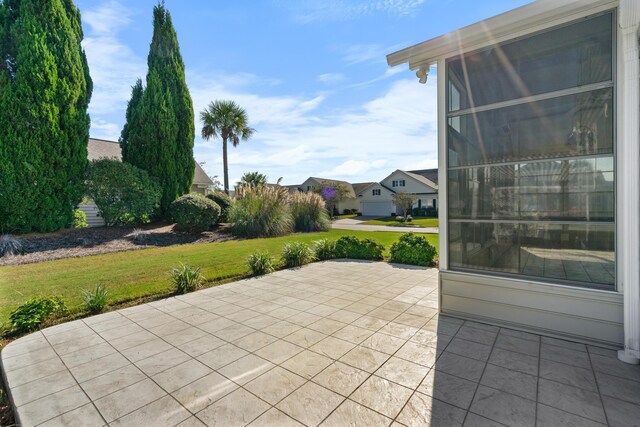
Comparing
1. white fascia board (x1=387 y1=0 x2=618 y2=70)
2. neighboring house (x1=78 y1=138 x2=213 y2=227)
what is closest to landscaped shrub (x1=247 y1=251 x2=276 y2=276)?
white fascia board (x1=387 y1=0 x2=618 y2=70)

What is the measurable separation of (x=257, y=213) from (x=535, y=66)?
10277 mm

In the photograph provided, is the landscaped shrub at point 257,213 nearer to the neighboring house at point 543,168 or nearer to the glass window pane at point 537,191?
the neighboring house at point 543,168

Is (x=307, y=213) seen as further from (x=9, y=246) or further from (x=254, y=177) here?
(x=254, y=177)

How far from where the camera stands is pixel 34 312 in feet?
12.6

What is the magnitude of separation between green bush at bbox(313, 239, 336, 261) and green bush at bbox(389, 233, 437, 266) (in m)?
1.66

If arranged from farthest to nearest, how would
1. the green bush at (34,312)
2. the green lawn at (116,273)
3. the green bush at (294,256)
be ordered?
the green bush at (294,256) < the green lawn at (116,273) < the green bush at (34,312)

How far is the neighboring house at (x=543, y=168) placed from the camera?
2.84m

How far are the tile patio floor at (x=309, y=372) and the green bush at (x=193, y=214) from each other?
27.2 feet

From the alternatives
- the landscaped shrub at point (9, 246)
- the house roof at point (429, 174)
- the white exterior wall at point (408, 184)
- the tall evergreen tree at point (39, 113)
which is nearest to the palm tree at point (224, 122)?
the tall evergreen tree at point (39, 113)

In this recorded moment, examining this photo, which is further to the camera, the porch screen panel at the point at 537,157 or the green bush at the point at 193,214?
the green bush at the point at 193,214

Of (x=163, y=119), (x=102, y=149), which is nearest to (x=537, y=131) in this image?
(x=163, y=119)

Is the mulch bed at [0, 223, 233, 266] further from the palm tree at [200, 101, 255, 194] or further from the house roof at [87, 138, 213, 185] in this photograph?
the palm tree at [200, 101, 255, 194]

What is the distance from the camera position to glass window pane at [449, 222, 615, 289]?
3027 millimetres

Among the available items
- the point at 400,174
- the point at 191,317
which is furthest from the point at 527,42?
the point at 400,174
